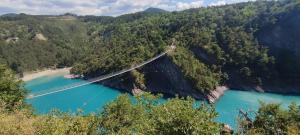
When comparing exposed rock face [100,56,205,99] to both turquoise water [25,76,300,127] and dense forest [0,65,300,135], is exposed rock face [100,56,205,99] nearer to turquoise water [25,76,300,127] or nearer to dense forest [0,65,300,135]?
turquoise water [25,76,300,127]

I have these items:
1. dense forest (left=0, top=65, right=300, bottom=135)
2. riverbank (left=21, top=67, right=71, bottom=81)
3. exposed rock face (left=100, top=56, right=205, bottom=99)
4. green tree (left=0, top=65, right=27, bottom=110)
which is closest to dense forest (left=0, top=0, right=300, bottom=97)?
exposed rock face (left=100, top=56, right=205, bottom=99)

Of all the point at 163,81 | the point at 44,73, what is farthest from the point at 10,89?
the point at 44,73

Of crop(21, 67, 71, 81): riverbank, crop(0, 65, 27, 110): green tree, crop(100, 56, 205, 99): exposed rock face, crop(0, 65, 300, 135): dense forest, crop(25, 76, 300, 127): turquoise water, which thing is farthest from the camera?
crop(21, 67, 71, 81): riverbank

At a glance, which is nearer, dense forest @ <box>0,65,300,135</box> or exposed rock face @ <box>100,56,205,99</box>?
dense forest @ <box>0,65,300,135</box>

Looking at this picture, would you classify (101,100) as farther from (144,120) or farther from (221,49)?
(144,120)

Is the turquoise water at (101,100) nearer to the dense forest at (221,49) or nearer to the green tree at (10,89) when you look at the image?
the dense forest at (221,49)

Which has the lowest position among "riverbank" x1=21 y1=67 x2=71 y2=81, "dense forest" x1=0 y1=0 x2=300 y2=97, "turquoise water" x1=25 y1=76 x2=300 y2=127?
"riverbank" x1=21 y1=67 x2=71 y2=81
